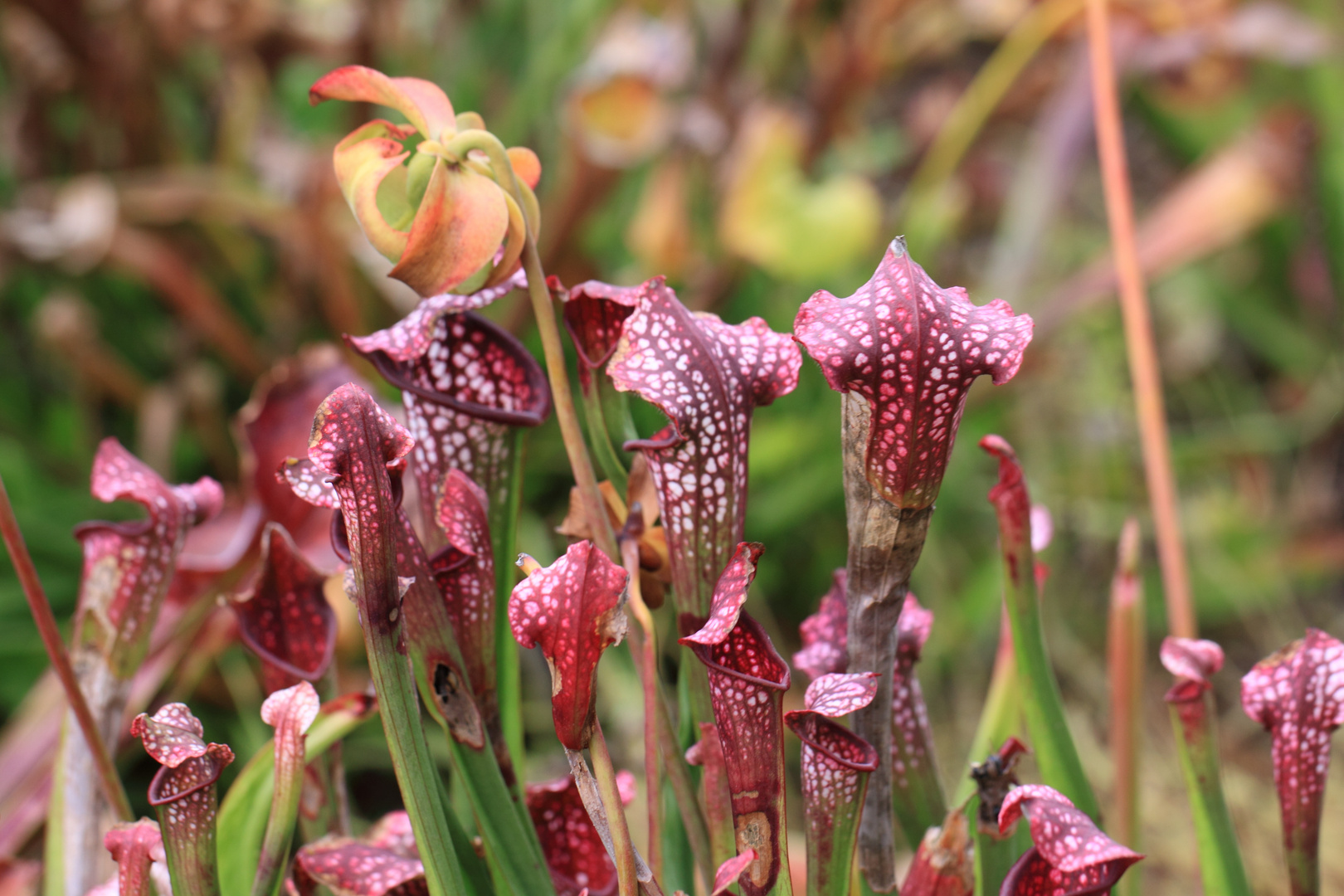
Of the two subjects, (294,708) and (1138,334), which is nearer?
(294,708)

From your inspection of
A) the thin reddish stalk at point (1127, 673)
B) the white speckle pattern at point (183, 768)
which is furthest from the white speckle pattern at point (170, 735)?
the thin reddish stalk at point (1127, 673)

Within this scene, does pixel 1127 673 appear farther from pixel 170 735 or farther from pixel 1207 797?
pixel 170 735

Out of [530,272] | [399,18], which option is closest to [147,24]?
[399,18]

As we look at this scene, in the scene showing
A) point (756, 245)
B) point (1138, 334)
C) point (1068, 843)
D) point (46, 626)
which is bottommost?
point (1068, 843)

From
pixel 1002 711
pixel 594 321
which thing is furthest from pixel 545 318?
pixel 1002 711

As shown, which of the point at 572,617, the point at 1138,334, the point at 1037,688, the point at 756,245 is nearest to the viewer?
the point at 572,617

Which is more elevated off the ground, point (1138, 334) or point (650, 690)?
point (1138, 334)
